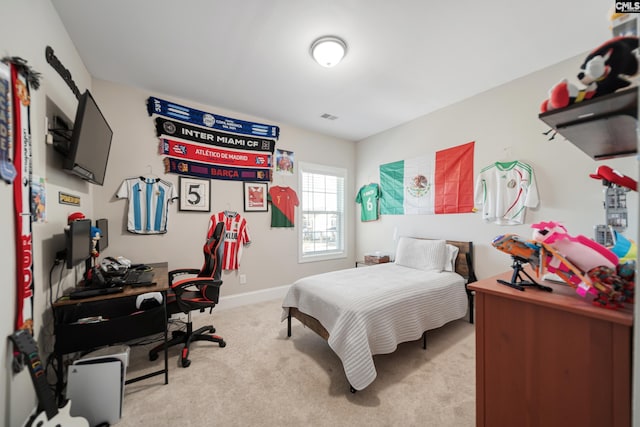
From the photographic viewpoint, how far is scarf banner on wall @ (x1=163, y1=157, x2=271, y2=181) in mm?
2982

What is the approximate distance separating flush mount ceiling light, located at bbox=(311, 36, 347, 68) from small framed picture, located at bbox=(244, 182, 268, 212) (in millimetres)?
1953

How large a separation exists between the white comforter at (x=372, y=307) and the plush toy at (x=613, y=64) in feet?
5.50

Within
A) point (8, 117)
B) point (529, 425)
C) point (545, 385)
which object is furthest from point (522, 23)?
point (8, 117)

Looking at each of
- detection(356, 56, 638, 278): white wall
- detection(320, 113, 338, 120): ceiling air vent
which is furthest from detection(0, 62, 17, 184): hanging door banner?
detection(356, 56, 638, 278): white wall

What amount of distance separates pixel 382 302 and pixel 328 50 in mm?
2167

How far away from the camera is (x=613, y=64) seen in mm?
697

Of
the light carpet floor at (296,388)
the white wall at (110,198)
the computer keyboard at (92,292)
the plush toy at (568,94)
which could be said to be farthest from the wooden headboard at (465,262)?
the computer keyboard at (92,292)

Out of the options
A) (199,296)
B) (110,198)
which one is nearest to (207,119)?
(110,198)

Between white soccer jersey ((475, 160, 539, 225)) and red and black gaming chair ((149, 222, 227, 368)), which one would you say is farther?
white soccer jersey ((475, 160, 539, 225))

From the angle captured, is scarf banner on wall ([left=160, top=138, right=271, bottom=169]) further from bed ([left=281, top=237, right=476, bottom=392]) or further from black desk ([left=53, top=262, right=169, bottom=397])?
bed ([left=281, top=237, right=476, bottom=392])

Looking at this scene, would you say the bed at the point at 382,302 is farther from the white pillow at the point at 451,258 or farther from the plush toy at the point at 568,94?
the plush toy at the point at 568,94

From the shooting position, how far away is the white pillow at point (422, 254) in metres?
2.98

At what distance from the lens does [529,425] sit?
923 mm

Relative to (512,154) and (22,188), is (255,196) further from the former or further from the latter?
(512,154)
